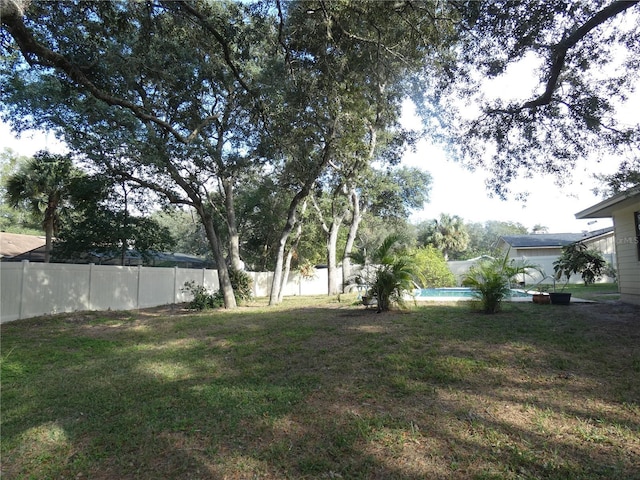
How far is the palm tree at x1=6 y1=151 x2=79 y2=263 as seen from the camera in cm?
1533

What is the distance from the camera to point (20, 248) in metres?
21.5

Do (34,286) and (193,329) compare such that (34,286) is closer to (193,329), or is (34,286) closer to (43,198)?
(193,329)

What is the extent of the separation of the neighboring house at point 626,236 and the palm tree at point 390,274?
555 centimetres

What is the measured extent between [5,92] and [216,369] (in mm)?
9321

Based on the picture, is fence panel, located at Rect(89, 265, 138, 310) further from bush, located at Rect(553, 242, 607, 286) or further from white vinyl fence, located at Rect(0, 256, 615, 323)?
bush, located at Rect(553, 242, 607, 286)

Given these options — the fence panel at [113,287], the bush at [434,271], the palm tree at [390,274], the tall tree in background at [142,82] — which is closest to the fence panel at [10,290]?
the fence panel at [113,287]

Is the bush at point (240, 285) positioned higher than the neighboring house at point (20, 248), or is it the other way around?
the neighboring house at point (20, 248)

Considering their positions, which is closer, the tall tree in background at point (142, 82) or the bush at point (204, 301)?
the tall tree in background at point (142, 82)

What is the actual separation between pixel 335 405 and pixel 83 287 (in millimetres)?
10424

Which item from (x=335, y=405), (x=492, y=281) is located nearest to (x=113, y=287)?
(x=335, y=405)

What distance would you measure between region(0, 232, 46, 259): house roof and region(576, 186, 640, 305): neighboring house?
25.5 metres

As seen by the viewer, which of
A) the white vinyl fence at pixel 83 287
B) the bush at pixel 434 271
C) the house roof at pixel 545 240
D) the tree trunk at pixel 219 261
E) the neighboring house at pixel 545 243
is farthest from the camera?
the house roof at pixel 545 240

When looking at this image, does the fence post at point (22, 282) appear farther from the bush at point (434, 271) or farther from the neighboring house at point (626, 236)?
the neighboring house at point (626, 236)

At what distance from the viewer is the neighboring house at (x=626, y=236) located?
1037 centimetres
